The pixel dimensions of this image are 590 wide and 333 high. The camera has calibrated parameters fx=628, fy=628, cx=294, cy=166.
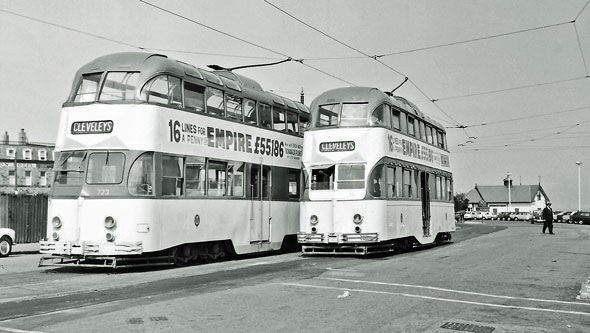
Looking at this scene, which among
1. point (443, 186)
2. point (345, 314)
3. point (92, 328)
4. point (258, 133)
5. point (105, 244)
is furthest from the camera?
point (443, 186)

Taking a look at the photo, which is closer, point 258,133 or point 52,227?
point 52,227

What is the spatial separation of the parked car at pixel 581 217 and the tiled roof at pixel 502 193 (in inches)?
2322

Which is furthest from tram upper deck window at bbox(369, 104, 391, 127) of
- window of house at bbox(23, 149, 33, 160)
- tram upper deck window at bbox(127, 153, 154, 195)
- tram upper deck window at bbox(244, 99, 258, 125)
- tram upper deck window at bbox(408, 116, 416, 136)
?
window of house at bbox(23, 149, 33, 160)

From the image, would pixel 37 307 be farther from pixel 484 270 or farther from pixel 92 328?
pixel 484 270

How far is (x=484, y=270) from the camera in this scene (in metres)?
14.5

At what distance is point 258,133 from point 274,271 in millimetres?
5742

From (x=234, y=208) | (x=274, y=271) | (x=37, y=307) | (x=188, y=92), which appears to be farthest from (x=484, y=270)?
(x=37, y=307)

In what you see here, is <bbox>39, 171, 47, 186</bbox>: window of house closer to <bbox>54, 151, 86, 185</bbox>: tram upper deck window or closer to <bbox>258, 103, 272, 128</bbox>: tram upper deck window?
<bbox>258, 103, 272, 128</bbox>: tram upper deck window

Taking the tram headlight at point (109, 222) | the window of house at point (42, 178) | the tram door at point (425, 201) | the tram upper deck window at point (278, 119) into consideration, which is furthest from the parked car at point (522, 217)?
the tram headlight at point (109, 222)

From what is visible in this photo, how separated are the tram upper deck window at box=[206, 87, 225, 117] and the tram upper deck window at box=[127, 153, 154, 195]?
276cm

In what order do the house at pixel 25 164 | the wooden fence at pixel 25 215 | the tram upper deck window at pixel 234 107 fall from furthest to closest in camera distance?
the house at pixel 25 164, the wooden fence at pixel 25 215, the tram upper deck window at pixel 234 107

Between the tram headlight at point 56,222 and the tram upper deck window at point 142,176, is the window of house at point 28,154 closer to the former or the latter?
the tram headlight at point 56,222

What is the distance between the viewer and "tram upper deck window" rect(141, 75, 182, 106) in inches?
568

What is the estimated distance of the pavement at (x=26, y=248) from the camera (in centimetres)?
2186
